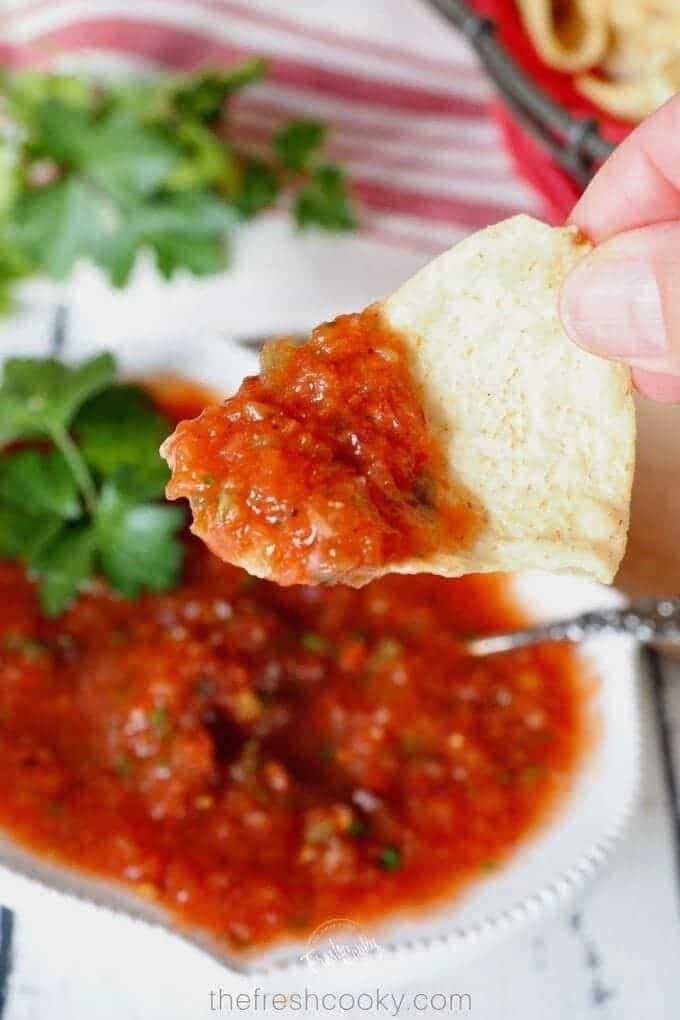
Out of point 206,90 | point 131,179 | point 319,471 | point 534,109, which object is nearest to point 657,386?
point 319,471

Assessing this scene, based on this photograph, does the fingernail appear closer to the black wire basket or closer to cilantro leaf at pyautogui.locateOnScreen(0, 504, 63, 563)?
the black wire basket

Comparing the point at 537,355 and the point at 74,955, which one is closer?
the point at 537,355

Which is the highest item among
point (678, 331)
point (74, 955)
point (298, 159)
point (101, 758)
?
point (678, 331)

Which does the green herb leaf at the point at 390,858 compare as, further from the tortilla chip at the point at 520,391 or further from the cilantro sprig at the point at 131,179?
the cilantro sprig at the point at 131,179

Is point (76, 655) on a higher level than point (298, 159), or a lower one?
lower

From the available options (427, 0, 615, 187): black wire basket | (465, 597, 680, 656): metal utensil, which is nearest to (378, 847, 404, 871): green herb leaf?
(465, 597, 680, 656): metal utensil

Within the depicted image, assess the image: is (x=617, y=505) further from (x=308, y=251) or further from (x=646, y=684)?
(x=308, y=251)

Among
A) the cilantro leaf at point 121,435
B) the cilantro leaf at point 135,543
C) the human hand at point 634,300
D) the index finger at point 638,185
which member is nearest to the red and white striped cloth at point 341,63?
the cilantro leaf at point 121,435

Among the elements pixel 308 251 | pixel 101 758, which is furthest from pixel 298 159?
pixel 101 758
